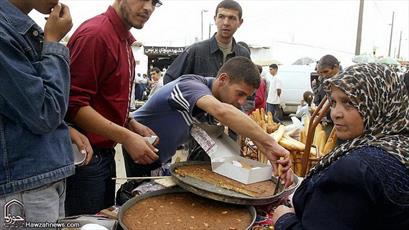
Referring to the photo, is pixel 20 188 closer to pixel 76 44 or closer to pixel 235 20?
pixel 76 44

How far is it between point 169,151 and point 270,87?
873cm

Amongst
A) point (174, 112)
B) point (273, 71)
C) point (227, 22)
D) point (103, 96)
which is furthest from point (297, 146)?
point (273, 71)

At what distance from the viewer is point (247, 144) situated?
2.77 meters

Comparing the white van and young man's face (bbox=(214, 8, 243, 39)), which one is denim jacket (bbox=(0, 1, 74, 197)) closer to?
young man's face (bbox=(214, 8, 243, 39))

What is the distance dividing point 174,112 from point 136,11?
568 millimetres

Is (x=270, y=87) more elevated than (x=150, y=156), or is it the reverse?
(x=150, y=156)

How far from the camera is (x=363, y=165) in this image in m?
1.18

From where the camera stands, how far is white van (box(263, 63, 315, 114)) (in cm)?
1222

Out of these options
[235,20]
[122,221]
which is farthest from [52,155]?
[235,20]

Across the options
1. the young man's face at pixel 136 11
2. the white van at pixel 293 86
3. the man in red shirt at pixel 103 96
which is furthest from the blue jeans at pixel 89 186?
the white van at pixel 293 86

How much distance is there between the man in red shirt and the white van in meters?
10.6

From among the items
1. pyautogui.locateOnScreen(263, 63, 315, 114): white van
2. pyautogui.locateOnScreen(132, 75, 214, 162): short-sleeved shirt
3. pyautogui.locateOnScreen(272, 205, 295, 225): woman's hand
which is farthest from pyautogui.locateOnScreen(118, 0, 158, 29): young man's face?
pyautogui.locateOnScreen(263, 63, 315, 114): white van

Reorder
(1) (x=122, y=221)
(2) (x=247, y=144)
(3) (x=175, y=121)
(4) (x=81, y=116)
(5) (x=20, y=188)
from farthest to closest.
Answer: (2) (x=247, y=144), (3) (x=175, y=121), (4) (x=81, y=116), (1) (x=122, y=221), (5) (x=20, y=188)

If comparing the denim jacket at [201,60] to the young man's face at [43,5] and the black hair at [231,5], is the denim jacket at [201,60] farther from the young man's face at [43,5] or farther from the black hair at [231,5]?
the young man's face at [43,5]
